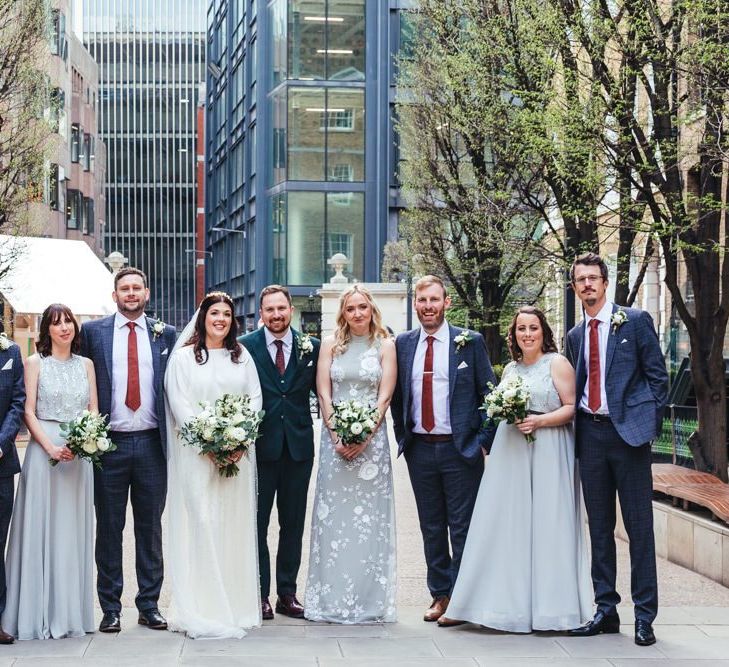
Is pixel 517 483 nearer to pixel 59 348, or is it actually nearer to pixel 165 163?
pixel 59 348

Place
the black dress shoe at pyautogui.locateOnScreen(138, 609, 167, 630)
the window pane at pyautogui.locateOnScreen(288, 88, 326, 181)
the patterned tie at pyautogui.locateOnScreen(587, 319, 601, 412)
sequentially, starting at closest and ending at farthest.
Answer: the patterned tie at pyautogui.locateOnScreen(587, 319, 601, 412)
the black dress shoe at pyautogui.locateOnScreen(138, 609, 167, 630)
the window pane at pyautogui.locateOnScreen(288, 88, 326, 181)

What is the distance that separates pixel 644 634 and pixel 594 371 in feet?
5.57

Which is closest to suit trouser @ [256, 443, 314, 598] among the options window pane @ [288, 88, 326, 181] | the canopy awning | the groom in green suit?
the groom in green suit

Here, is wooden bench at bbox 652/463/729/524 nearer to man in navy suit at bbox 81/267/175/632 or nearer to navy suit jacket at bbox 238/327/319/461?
navy suit jacket at bbox 238/327/319/461

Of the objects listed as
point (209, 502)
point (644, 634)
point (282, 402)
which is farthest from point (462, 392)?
point (644, 634)

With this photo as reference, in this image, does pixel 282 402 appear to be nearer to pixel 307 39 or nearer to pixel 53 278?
pixel 53 278

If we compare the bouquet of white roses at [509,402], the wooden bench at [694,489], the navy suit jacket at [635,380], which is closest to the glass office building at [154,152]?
the wooden bench at [694,489]

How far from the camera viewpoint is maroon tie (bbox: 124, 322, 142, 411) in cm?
808

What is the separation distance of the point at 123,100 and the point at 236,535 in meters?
115

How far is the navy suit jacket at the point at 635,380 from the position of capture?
781 cm

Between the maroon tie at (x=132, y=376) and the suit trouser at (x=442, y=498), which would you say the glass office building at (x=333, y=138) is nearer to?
the suit trouser at (x=442, y=498)

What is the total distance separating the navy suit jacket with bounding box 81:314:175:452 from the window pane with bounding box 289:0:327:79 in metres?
40.6

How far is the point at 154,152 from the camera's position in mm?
117250

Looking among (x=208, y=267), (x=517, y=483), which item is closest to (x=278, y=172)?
(x=208, y=267)
